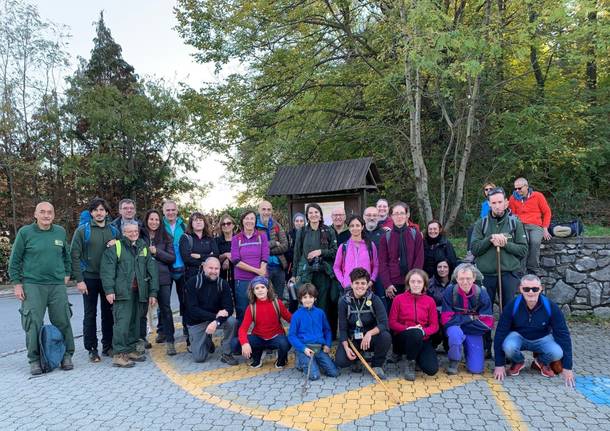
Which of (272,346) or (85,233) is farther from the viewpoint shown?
(85,233)

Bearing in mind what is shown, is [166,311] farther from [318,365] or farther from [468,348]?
[468,348]

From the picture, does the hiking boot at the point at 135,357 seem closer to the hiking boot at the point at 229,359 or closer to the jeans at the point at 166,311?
the jeans at the point at 166,311

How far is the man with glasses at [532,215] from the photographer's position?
254 inches

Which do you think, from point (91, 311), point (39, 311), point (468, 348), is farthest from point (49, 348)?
point (468, 348)

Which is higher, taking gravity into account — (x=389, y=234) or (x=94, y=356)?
(x=389, y=234)

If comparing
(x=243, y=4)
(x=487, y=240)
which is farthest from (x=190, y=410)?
(x=243, y=4)

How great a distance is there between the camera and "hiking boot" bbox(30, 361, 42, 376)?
494 centimetres

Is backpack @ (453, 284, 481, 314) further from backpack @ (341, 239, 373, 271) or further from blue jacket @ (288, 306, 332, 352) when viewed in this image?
blue jacket @ (288, 306, 332, 352)

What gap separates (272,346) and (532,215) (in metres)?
4.37

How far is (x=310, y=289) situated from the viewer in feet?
16.3

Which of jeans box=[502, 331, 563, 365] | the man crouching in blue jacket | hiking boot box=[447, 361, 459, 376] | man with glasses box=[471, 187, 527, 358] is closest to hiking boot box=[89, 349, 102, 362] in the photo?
hiking boot box=[447, 361, 459, 376]

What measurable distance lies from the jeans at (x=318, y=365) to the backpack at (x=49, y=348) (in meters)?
2.88

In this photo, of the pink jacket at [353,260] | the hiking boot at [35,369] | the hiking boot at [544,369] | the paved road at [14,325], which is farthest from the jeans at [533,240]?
the paved road at [14,325]

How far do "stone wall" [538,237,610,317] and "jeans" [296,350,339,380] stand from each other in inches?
170
